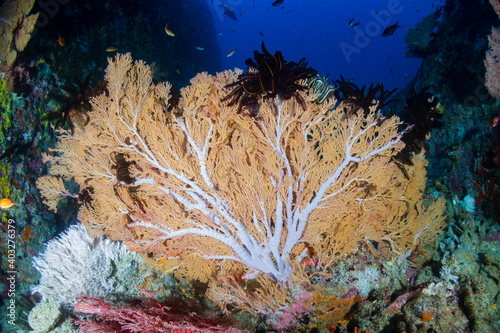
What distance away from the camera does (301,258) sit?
11.9ft

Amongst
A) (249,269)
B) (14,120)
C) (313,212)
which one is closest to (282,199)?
(313,212)

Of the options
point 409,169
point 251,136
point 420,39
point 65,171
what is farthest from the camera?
point 420,39

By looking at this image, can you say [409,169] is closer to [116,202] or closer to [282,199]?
[282,199]

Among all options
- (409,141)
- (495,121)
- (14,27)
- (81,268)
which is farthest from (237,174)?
(495,121)

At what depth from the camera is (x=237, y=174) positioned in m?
3.35

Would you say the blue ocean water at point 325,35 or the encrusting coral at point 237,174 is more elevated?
the blue ocean water at point 325,35

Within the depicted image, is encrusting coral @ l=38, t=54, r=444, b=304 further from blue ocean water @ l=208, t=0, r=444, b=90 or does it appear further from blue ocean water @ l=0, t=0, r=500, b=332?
blue ocean water @ l=208, t=0, r=444, b=90

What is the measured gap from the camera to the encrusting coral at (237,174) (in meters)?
3.07

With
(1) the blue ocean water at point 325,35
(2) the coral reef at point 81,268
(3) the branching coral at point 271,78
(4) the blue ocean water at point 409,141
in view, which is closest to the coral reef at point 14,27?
(4) the blue ocean water at point 409,141

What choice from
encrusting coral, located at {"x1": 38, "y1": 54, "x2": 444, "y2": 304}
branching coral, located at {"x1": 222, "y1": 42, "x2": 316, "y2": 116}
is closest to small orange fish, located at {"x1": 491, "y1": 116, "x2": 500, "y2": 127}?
encrusting coral, located at {"x1": 38, "y1": 54, "x2": 444, "y2": 304}

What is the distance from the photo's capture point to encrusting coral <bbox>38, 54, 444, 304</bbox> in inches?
121

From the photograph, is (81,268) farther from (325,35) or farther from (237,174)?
(325,35)

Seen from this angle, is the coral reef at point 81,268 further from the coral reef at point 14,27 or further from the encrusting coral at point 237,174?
the coral reef at point 14,27

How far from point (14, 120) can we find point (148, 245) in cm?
454
